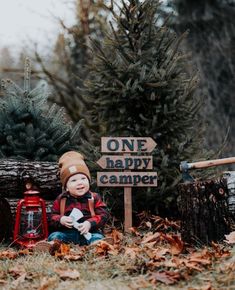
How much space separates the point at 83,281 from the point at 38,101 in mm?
3508

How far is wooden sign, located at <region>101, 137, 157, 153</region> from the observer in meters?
5.74

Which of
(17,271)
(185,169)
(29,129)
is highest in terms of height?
(29,129)

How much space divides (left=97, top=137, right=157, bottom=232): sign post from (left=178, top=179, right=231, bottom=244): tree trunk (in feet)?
4.24

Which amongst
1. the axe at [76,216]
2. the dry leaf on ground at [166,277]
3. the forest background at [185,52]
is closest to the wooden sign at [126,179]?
the axe at [76,216]

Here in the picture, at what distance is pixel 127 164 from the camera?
19.0 ft

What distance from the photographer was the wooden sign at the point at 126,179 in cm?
575

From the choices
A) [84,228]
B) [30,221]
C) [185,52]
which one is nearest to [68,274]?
[84,228]

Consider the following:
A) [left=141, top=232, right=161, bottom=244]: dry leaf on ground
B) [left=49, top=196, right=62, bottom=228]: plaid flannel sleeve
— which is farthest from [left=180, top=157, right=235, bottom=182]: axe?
[left=49, top=196, right=62, bottom=228]: plaid flannel sleeve

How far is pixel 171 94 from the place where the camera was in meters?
6.42

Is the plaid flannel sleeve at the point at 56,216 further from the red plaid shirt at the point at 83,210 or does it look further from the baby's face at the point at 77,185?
the baby's face at the point at 77,185

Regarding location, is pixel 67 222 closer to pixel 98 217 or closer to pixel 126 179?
pixel 98 217

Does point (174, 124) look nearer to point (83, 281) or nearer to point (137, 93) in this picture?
point (137, 93)

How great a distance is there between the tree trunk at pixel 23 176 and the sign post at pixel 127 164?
1.79 feet

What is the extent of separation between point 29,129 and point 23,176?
90cm
